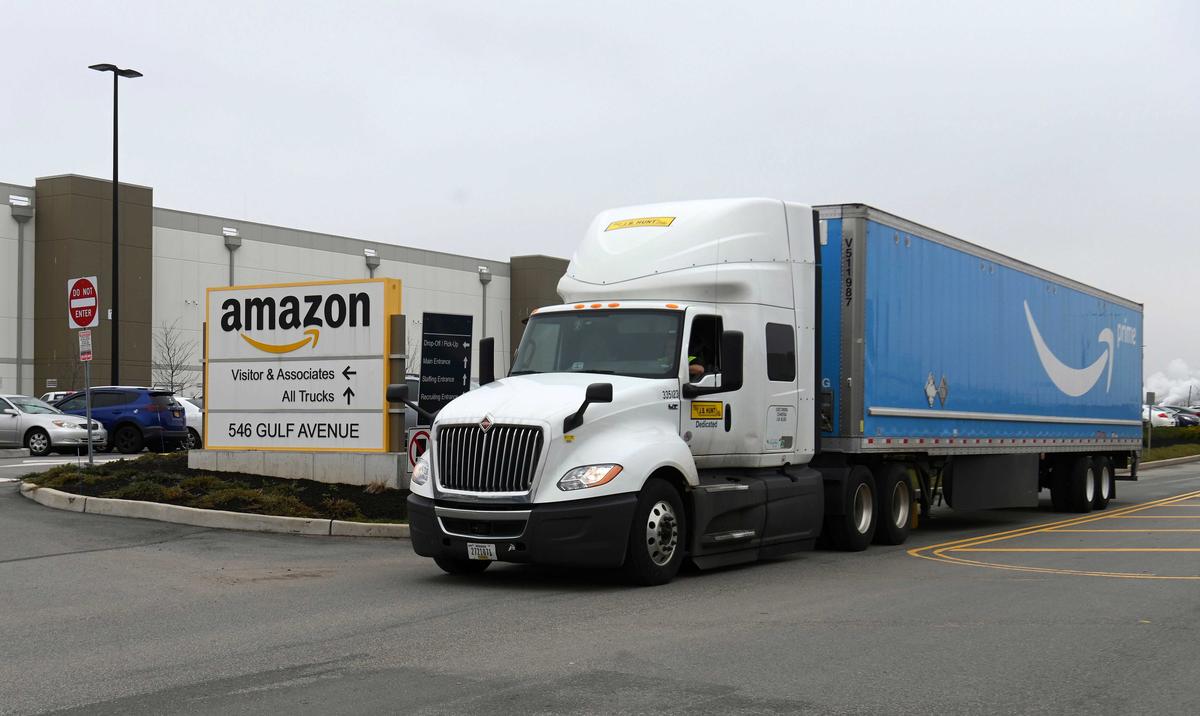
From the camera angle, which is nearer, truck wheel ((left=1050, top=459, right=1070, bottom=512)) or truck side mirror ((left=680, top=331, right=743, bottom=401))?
truck side mirror ((left=680, top=331, right=743, bottom=401))

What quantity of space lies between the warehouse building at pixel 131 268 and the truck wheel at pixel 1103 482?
27.5 metres

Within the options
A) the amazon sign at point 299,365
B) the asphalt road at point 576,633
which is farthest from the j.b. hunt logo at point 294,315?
the asphalt road at point 576,633

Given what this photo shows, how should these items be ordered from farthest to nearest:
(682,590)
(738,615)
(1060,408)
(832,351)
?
1. (1060,408)
2. (832,351)
3. (682,590)
4. (738,615)

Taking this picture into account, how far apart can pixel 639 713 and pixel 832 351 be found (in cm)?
892

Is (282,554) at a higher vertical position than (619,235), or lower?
lower

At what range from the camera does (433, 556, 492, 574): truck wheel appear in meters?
11.9

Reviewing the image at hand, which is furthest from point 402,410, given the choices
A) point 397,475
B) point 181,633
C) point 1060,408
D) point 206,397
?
point 1060,408

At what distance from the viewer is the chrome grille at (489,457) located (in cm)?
1084

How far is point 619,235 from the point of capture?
1339 cm

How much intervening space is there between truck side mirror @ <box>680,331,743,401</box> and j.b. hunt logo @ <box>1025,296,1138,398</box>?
8.76 meters

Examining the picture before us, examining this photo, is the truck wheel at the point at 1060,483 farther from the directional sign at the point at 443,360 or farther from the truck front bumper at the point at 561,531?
the truck front bumper at the point at 561,531

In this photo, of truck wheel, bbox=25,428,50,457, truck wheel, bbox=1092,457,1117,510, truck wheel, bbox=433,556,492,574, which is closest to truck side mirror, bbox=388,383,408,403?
truck wheel, bbox=433,556,492,574

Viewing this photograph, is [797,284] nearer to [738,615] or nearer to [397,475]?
[738,615]

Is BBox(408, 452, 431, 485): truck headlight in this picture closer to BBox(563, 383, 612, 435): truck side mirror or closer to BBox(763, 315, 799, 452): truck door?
BBox(563, 383, 612, 435): truck side mirror
